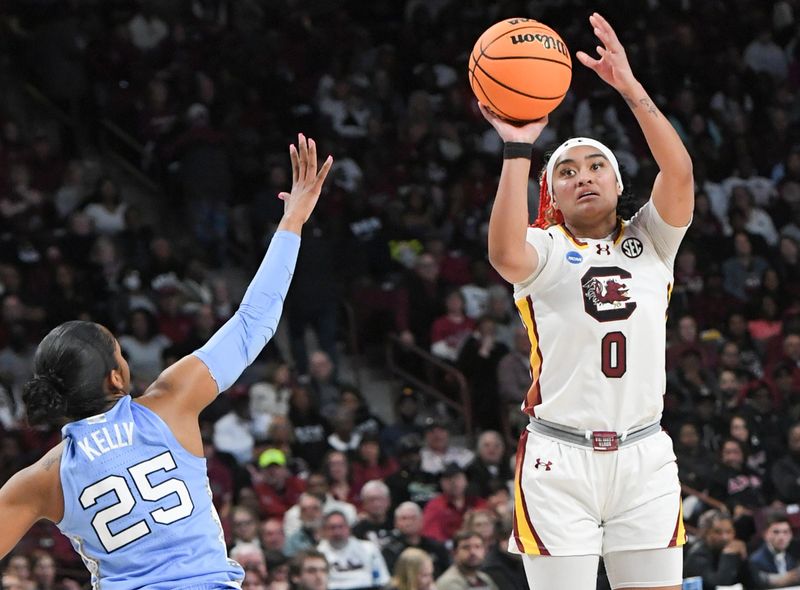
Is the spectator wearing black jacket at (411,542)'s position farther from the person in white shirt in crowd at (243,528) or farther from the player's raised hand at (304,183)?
the player's raised hand at (304,183)

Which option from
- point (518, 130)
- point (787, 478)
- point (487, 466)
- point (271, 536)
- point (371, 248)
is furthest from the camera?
point (371, 248)

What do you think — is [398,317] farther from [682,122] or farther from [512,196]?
[512,196]

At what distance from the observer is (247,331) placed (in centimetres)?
386

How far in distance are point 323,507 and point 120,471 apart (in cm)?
648

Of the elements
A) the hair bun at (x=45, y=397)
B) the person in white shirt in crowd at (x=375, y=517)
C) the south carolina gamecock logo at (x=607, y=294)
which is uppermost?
the south carolina gamecock logo at (x=607, y=294)

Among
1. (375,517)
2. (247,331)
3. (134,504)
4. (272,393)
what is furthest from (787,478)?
(134,504)

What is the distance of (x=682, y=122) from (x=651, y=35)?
1585 mm

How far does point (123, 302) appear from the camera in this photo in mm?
Answer: 12211

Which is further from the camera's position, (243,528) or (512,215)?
(243,528)

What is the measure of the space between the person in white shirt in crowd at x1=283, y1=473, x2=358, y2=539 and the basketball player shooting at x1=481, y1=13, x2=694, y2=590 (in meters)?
5.26

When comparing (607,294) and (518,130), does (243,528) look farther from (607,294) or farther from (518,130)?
(518,130)

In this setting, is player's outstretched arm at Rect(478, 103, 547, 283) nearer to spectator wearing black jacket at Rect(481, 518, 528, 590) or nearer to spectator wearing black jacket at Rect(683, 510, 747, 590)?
spectator wearing black jacket at Rect(481, 518, 528, 590)

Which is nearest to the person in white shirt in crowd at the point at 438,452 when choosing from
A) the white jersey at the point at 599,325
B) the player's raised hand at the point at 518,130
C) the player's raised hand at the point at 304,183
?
the white jersey at the point at 599,325

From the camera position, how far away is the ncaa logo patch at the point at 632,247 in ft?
15.5
